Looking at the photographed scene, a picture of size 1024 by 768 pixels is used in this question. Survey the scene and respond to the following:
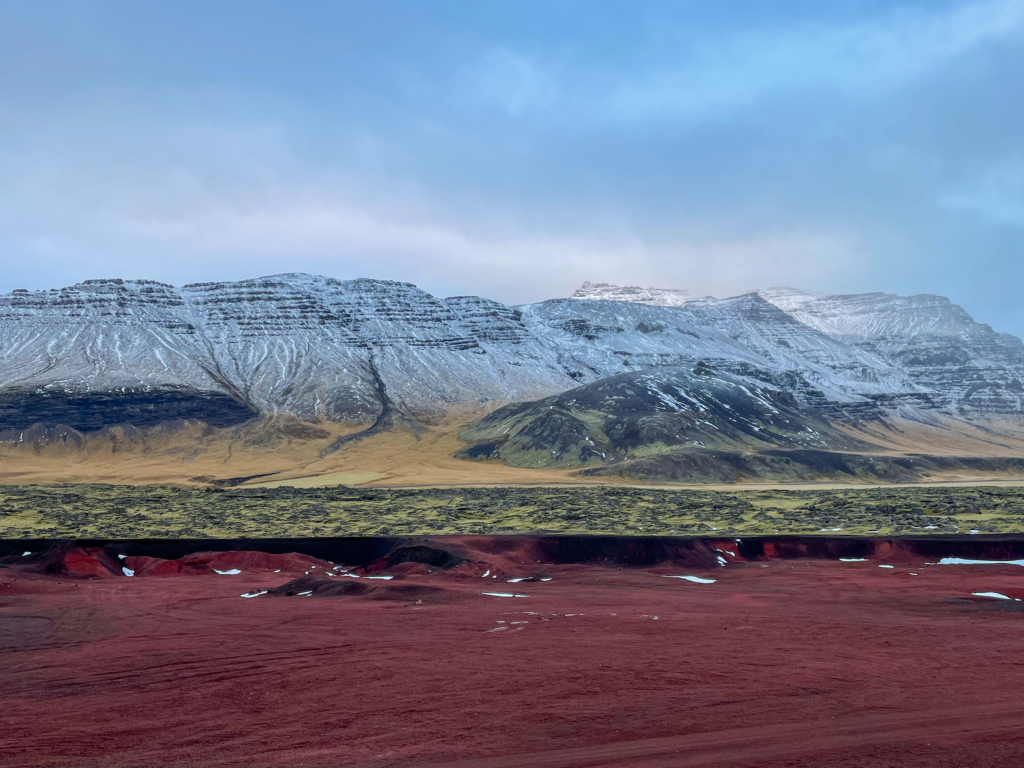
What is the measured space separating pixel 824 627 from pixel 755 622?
6.66 feet

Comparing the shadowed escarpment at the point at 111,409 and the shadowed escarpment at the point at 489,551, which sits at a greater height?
the shadowed escarpment at the point at 111,409

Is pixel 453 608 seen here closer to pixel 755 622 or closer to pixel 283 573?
pixel 755 622

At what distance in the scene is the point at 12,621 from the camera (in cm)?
2675

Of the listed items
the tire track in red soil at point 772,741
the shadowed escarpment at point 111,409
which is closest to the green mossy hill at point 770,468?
the shadowed escarpment at point 111,409

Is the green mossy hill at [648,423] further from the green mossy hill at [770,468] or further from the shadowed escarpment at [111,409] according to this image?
the shadowed escarpment at [111,409]

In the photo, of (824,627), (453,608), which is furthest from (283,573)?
(824,627)

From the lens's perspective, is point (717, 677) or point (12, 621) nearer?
point (717, 677)

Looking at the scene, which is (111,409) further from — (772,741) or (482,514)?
(772,741)

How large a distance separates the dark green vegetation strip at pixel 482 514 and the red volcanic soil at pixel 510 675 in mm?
16708

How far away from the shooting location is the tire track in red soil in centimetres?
1441

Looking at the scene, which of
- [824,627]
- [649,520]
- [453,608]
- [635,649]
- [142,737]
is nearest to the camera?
[142,737]

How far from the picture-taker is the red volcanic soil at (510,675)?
1509 centimetres

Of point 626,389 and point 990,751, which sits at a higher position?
point 626,389

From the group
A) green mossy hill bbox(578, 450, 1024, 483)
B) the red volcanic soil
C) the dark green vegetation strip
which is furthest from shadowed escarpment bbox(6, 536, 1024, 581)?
green mossy hill bbox(578, 450, 1024, 483)
